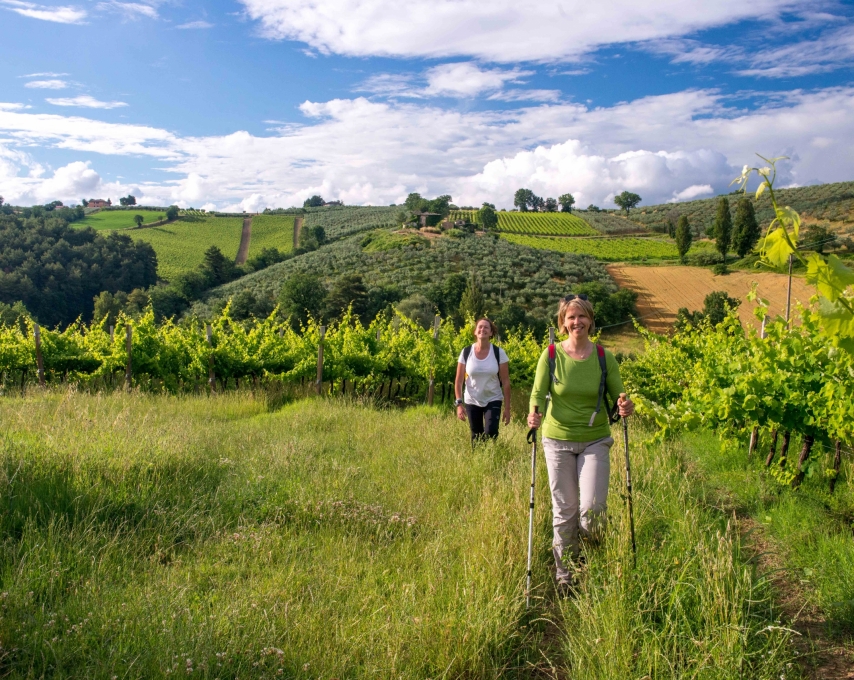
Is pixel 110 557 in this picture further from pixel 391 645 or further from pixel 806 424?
pixel 806 424

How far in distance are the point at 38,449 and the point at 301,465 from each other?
7.24 feet

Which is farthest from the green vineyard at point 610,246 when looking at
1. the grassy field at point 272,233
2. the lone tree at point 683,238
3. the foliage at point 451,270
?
the grassy field at point 272,233

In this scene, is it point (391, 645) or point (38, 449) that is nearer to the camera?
point (391, 645)

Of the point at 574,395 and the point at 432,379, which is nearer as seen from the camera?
the point at 574,395

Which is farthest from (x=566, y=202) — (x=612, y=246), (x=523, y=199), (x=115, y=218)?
(x=115, y=218)

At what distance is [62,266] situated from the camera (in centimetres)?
5738

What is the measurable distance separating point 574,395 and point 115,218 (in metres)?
107

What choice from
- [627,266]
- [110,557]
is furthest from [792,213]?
[627,266]

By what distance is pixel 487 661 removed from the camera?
8.85 feet

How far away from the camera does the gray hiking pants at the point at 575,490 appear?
3.47 metres

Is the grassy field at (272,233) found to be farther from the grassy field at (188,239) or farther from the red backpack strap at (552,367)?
the red backpack strap at (552,367)

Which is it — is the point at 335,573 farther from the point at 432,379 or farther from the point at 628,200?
the point at 628,200

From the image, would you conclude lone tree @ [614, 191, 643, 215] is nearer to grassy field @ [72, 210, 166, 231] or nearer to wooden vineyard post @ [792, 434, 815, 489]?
grassy field @ [72, 210, 166, 231]

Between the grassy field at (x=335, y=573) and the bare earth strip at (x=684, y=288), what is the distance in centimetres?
3951
